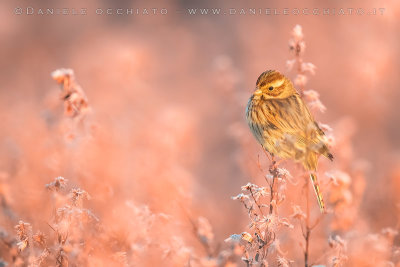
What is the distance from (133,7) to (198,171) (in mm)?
6595

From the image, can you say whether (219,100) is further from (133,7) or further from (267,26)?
(133,7)

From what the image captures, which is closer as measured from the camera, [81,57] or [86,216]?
[86,216]

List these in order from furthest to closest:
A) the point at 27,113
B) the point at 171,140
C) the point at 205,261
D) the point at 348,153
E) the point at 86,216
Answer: the point at 27,113
the point at 171,140
the point at 348,153
the point at 86,216
the point at 205,261

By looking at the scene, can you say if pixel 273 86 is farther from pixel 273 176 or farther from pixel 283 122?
pixel 273 176

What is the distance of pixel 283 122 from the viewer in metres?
4.36

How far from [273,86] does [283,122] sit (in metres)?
0.27

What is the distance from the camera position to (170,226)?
4.91 meters

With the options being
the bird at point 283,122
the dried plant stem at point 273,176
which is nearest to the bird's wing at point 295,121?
the bird at point 283,122

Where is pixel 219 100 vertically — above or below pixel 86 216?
above

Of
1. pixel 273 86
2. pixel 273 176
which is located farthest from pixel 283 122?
pixel 273 176

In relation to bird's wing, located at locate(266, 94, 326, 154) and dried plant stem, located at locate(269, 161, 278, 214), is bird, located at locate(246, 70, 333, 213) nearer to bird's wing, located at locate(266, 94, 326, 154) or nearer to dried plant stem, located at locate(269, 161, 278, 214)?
bird's wing, located at locate(266, 94, 326, 154)

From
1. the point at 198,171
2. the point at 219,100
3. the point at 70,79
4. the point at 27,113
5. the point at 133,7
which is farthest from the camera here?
the point at 133,7

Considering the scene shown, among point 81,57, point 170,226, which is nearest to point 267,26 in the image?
point 81,57

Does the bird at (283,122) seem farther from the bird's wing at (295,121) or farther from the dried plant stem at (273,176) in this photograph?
the dried plant stem at (273,176)
